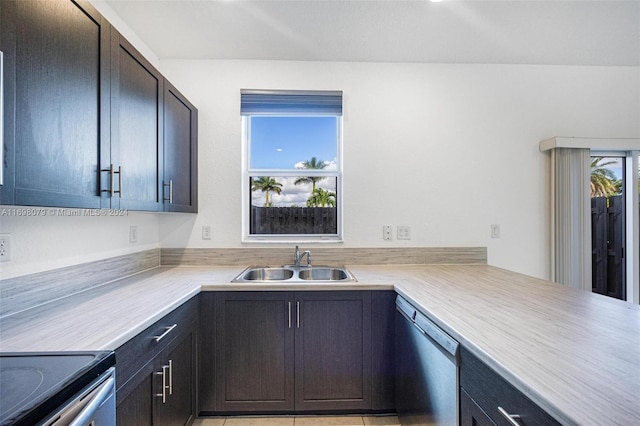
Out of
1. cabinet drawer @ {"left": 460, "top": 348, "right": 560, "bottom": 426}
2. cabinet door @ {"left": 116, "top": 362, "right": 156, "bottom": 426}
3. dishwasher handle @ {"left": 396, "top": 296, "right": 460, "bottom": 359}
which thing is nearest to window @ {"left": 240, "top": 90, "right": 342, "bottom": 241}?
dishwasher handle @ {"left": 396, "top": 296, "right": 460, "bottom": 359}

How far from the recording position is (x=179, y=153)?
6.86ft

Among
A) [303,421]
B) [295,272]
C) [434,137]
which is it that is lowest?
[303,421]

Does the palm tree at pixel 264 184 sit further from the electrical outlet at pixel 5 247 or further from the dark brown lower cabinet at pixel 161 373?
the electrical outlet at pixel 5 247

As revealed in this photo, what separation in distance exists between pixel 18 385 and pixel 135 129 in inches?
48.3

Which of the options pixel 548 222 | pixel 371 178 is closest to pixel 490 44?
pixel 371 178

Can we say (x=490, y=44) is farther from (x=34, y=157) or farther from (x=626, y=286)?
(x=34, y=157)

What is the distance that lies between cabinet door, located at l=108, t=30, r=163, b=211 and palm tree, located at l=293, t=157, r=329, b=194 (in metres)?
1.14

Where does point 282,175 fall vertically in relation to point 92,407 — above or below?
above

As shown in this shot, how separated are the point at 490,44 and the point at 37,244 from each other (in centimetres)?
308

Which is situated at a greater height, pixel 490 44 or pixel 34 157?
pixel 490 44

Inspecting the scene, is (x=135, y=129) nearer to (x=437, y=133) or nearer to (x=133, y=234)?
(x=133, y=234)

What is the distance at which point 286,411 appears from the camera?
179 centimetres

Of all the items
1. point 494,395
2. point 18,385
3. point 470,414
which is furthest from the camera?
point 470,414

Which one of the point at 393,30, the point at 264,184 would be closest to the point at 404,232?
the point at 264,184
